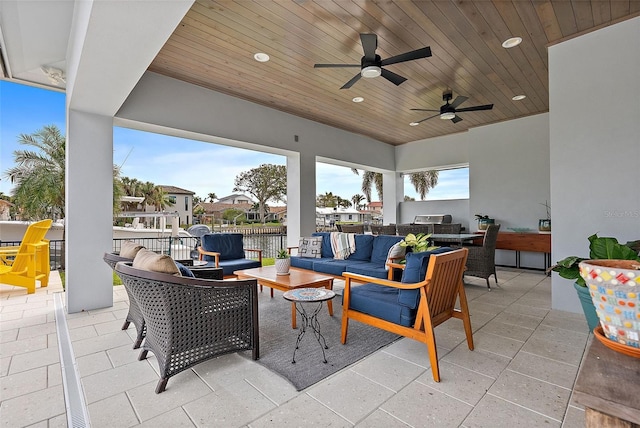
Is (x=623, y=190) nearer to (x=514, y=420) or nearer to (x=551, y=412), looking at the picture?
(x=551, y=412)

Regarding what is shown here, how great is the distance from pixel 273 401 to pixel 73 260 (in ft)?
10.8

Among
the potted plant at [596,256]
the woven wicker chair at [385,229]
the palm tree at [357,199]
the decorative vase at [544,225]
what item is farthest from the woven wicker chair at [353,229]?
the palm tree at [357,199]

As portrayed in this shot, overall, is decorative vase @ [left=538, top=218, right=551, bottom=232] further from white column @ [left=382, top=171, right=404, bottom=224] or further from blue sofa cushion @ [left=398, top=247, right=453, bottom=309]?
blue sofa cushion @ [left=398, top=247, right=453, bottom=309]

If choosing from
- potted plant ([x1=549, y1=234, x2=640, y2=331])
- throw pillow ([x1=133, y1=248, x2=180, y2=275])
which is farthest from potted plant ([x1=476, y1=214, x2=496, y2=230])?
throw pillow ([x1=133, y1=248, x2=180, y2=275])

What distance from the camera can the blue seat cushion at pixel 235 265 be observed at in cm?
432

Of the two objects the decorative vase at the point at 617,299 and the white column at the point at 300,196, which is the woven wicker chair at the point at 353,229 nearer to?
the white column at the point at 300,196

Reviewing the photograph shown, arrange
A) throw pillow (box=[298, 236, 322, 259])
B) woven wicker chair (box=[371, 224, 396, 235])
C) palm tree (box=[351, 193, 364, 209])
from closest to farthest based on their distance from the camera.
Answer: throw pillow (box=[298, 236, 322, 259]) → woven wicker chair (box=[371, 224, 396, 235]) → palm tree (box=[351, 193, 364, 209])

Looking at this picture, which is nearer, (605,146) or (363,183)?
(605,146)

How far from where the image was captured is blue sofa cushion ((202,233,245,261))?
479cm

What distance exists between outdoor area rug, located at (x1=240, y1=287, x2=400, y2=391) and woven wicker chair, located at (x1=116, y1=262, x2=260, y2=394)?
0.79ft

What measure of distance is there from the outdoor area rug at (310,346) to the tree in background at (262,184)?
13086 millimetres

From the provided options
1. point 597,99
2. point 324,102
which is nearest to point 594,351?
point 597,99

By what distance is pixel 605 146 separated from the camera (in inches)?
132

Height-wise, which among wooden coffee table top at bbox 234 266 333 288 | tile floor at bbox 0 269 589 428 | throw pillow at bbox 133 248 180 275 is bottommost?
tile floor at bbox 0 269 589 428
